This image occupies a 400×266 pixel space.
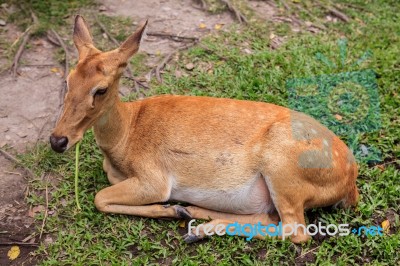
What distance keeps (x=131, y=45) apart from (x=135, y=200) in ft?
4.88

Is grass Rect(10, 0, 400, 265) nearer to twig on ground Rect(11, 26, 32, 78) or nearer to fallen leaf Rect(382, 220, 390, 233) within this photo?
fallen leaf Rect(382, 220, 390, 233)

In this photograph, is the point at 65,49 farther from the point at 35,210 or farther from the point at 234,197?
the point at 234,197

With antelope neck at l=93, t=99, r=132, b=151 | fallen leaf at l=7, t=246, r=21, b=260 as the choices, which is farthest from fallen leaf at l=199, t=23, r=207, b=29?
fallen leaf at l=7, t=246, r=21, b=260

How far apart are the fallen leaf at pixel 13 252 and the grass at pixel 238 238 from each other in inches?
8.3

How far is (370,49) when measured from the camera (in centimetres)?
776

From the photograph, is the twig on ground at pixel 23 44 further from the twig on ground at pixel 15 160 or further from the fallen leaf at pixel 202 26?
the fallen leaf at pixel 202 26

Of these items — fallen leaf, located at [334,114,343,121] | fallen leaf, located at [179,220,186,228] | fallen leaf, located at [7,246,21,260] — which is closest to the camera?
fallen leaf, located at [7,246,21,260]

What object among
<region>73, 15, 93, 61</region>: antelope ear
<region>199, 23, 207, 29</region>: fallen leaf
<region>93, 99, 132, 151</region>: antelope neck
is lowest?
<region>199, 23, 207, 29</region>: fallen leaf

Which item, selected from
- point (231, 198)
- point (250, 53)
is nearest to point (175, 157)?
point (231, 198)

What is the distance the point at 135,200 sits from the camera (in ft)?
16.9

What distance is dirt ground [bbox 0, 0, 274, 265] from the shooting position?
16.8 feet

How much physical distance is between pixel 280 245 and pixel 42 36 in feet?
16.2

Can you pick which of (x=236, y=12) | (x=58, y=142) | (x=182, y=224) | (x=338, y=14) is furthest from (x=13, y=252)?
(x=338, y=14)

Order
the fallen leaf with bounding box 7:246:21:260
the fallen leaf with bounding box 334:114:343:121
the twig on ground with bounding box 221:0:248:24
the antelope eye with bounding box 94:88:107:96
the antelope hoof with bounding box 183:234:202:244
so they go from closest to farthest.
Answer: the antelope eye with bounding box 94:88:107:96, the fallen leaf with bounding box 7:246:21:260, the antelope hoof with bounding box 183:234:202:244, the fallen leaf with bounding box 334:114:343:121, the twig on ground with bounding box 221:0:248:24
